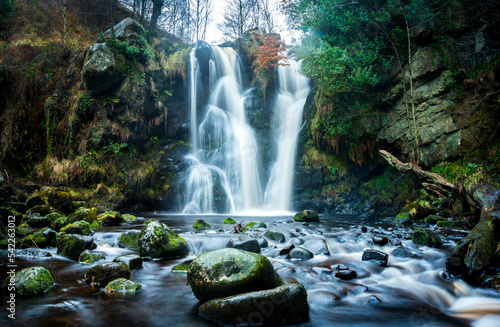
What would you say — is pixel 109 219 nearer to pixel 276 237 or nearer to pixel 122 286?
pixel 276 237

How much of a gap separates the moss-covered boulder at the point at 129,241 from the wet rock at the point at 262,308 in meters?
3.57

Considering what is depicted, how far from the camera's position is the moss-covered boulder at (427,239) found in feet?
17.3

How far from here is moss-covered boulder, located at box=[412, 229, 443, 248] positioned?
526 centimetres

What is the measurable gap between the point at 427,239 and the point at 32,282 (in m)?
6.54

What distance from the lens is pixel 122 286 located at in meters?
3.33

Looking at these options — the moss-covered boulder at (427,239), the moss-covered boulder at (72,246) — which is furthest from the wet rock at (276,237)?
the moss-covered boulder at (72,246)

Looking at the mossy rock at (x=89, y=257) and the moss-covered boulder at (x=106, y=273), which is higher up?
the moss-covered boulder at (x=106, y=273)

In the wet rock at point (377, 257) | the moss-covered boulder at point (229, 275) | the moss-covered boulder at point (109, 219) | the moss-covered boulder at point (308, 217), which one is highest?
the moss-covered boulder at point (229, 275)

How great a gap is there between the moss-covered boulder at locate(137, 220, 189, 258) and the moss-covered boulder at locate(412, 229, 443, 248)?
4.82 metres

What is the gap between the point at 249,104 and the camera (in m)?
16.8

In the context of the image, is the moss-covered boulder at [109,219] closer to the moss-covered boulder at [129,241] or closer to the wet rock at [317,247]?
the moss-covered boulder at [129,241]

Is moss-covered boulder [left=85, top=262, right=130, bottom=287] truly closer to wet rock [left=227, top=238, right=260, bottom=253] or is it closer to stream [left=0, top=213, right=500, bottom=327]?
stream [left=0, top=213, right=500, bottom=327]

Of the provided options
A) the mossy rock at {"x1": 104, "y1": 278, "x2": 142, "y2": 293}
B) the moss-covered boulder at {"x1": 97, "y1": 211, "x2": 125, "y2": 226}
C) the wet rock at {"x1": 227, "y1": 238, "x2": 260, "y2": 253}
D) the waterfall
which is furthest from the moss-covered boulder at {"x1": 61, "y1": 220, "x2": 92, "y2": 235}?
the waterfall

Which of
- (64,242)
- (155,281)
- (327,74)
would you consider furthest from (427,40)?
(64,242)
